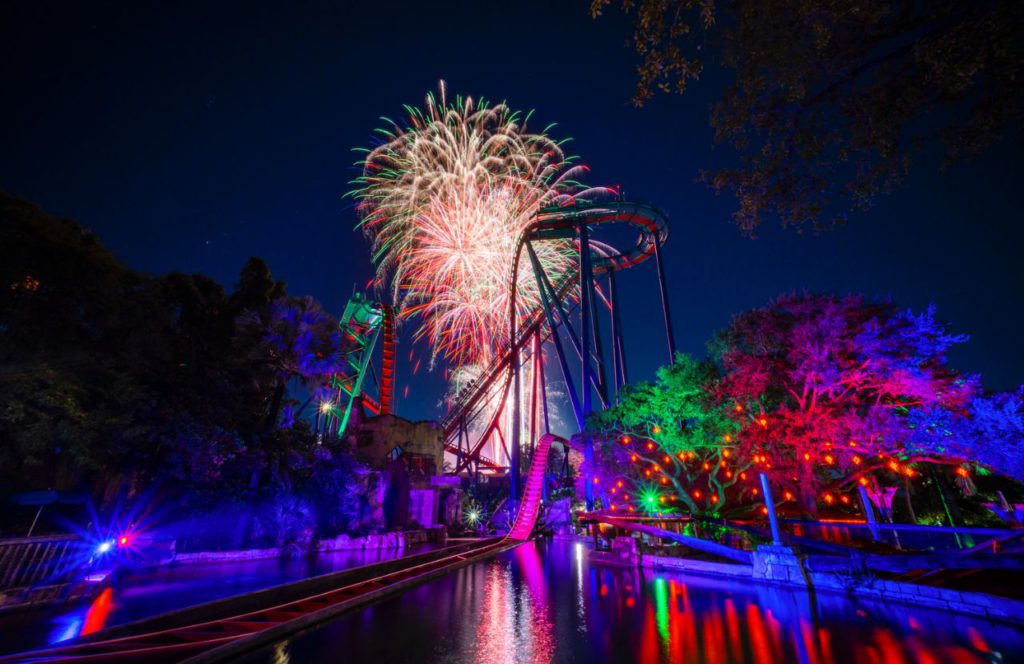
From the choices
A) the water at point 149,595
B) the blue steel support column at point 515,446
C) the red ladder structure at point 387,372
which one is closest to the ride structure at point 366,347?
the red ladder structure at point 387,372

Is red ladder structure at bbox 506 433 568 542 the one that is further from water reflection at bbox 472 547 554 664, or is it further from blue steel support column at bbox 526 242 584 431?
water reflection at bbox 472 547 554 664

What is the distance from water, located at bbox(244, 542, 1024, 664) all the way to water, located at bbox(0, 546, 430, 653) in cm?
375

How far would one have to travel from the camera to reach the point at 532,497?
23.6 meters

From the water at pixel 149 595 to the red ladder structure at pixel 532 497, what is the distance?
28.2 ft

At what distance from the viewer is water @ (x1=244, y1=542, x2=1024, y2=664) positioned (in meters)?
4.06

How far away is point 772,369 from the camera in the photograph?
12945 mm

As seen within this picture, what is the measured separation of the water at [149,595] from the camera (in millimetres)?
5727

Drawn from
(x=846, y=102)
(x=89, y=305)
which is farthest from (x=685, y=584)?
(x=89, y=305)

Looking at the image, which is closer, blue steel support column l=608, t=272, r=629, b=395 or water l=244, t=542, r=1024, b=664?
water l=244, t=542, r=1024, b=664

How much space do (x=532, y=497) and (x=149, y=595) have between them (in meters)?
18.1

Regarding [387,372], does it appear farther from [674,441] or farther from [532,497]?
[674,441]

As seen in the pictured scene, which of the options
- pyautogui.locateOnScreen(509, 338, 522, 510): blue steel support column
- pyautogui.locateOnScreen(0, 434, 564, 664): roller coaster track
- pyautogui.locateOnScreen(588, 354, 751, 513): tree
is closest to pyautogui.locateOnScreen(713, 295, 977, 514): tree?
pyautogui.locateOnScreen(588, 354, 751, 513): tree

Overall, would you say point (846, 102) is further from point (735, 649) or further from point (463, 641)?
point (463, 641)

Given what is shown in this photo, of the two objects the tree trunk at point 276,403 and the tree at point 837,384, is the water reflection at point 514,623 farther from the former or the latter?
the tree trunk at point 276,403
